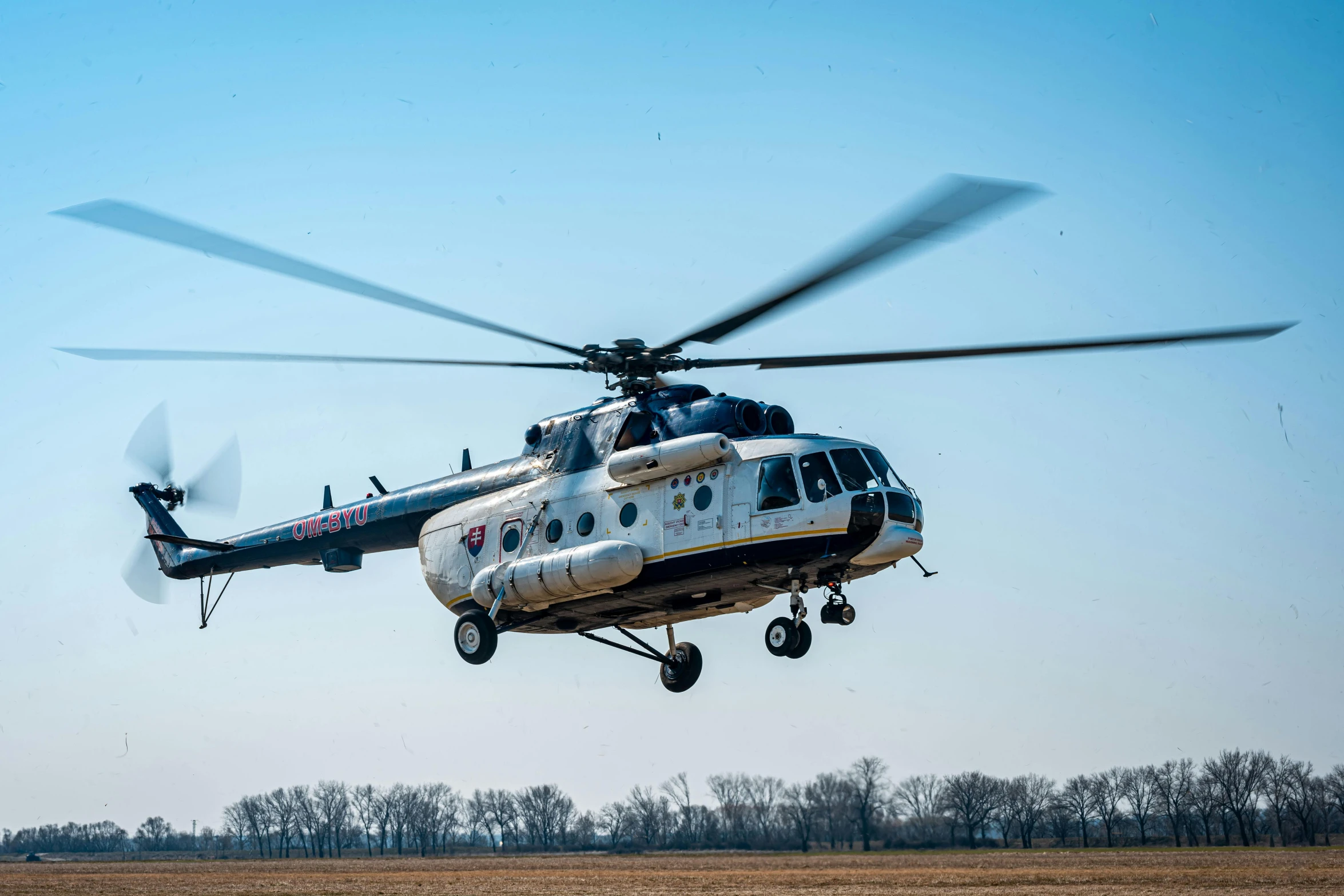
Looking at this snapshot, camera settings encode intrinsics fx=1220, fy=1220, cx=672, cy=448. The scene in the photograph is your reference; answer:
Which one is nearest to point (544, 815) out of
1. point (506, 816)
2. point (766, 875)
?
point (506, 816)

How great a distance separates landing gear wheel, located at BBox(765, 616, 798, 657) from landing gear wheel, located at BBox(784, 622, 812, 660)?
4 centimetres

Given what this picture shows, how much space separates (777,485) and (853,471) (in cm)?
126

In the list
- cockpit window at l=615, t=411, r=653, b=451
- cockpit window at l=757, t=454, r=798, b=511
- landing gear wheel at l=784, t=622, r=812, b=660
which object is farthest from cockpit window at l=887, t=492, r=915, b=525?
cockpit window at l=615, t=411, r=653, b=451

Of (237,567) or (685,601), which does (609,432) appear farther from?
(237,567)

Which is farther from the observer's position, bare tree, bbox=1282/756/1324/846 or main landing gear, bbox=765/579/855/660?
bare tree, bbox=1282/756/1324/846

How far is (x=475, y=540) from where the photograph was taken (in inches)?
934

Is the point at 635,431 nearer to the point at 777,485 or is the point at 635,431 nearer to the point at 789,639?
the point at 777,485

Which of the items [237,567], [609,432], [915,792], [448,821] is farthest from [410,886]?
[448,821]

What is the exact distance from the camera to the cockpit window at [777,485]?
19.7m

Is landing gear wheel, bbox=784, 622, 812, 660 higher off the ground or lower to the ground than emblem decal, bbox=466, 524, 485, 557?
lower

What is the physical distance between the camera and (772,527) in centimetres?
1975

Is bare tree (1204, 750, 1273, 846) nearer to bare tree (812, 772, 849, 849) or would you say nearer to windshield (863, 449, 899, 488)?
bare tree (812, 772, 849, 849)

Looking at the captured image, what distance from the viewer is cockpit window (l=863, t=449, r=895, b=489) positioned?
2011cm

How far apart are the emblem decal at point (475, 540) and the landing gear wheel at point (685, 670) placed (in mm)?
4448
